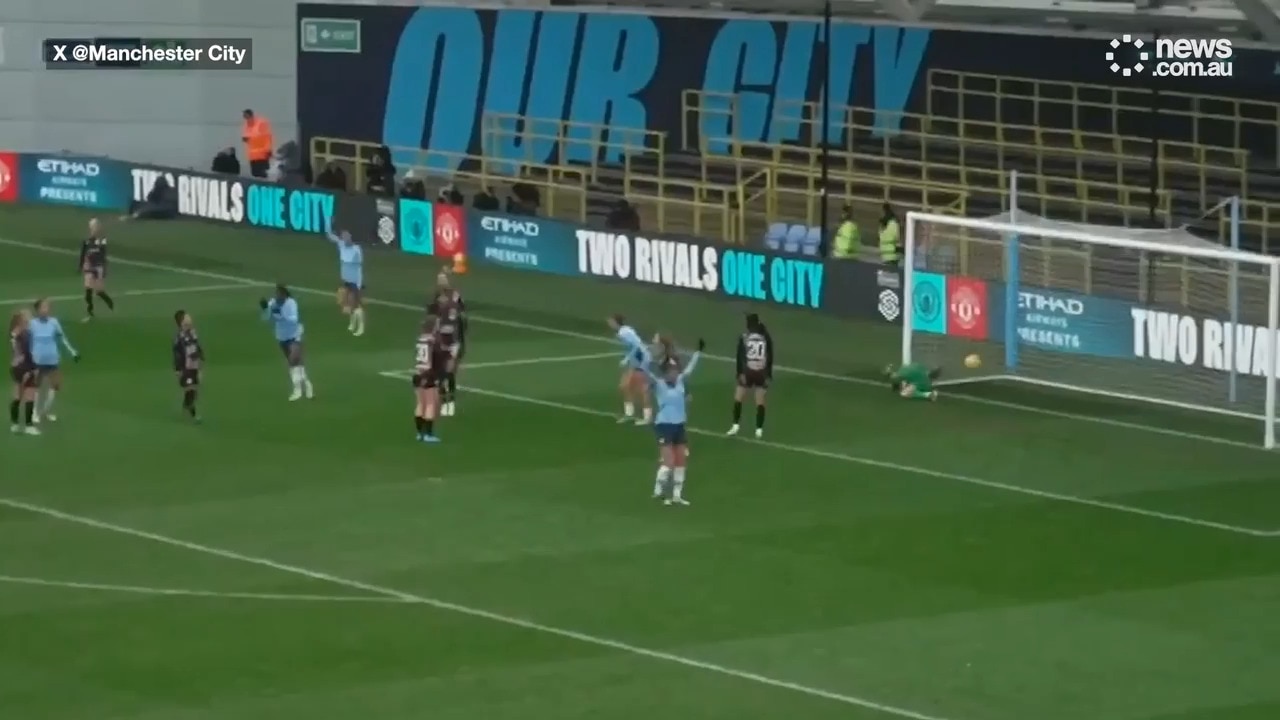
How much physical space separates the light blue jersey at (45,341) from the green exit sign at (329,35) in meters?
27.9

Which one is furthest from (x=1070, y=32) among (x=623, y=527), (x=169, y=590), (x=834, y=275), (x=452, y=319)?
(x=169, y=590)

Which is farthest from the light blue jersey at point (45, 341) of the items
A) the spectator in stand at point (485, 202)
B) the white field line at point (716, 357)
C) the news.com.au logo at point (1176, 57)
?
the spectator in stand at point (485, 202)

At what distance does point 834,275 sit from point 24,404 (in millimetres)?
16291

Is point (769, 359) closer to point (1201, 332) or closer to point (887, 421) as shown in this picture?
point (887, 421)

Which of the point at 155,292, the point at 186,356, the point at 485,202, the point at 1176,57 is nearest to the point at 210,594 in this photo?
the point at 186,356

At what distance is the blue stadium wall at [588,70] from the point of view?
2392 inches

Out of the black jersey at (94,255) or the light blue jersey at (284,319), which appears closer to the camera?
the light blue jersey at (284,319)

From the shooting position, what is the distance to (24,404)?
37.0 metres

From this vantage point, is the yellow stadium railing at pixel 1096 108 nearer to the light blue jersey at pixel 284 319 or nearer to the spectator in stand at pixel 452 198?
the spectator in stand at pixel 452 198

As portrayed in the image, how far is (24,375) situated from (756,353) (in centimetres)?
909

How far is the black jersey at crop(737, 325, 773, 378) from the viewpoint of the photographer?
3669 centimetres

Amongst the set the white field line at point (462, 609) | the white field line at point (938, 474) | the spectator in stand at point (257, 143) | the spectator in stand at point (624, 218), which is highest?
the spectator in stand at point (257, 143)

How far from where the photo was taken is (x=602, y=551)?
30297 millimetres

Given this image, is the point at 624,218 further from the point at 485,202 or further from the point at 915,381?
the point at 915,381
